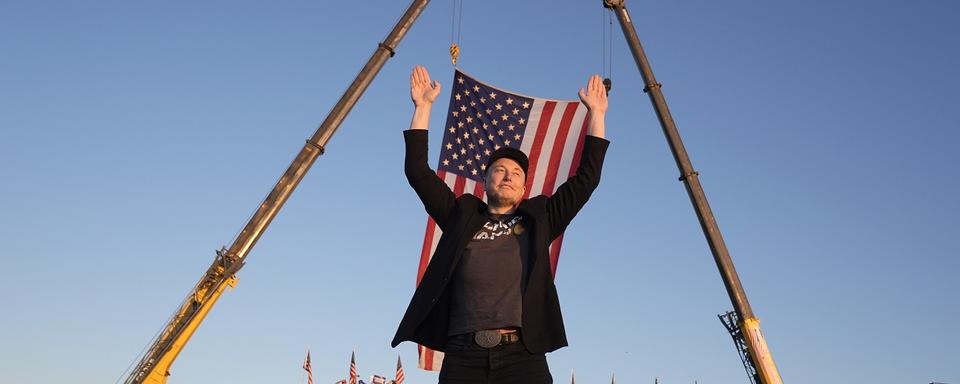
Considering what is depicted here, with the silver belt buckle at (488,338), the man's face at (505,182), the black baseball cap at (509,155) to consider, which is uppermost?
the black baseball cap at (509,155)

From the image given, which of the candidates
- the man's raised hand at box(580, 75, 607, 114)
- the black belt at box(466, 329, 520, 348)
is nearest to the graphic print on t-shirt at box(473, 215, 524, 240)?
the black belt at box(466, 329, 520, 348)

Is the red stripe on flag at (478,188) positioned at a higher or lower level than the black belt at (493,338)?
higher

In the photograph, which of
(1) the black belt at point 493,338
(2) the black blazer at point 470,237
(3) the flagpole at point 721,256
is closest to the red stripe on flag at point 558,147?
(3) the flagpole at point 721,256

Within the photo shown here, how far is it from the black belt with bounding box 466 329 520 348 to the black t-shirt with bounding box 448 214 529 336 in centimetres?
3

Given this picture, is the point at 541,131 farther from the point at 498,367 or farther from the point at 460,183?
the point at 498,367

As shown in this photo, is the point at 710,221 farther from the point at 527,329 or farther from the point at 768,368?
the point at 527,329

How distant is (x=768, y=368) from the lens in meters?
19.8

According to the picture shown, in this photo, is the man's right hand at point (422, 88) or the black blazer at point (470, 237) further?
the man's right hand at point (422, 88)

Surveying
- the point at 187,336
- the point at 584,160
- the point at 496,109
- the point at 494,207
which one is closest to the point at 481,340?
the point at 494,207

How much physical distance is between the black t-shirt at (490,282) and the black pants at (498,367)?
0.38ft

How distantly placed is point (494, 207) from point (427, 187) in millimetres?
385

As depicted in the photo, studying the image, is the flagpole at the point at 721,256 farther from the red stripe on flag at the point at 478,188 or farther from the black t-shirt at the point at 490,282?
the black t-shirt at the point at 490,282

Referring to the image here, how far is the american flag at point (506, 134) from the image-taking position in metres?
15.9

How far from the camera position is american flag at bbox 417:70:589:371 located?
1588cm
